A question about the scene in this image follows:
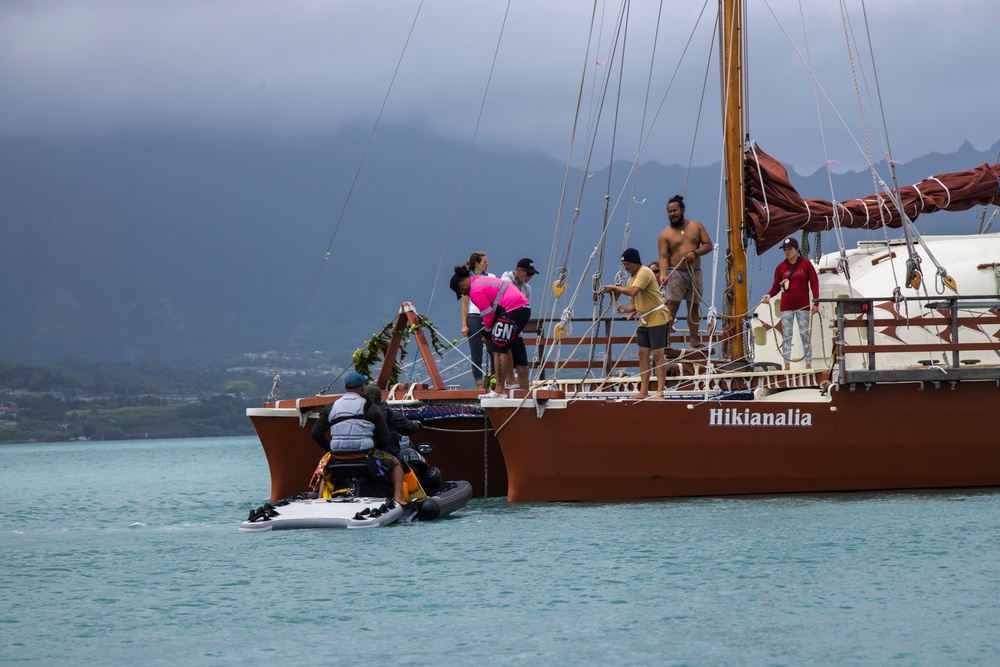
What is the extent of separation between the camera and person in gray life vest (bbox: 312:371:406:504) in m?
15.0

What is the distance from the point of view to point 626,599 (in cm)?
1078

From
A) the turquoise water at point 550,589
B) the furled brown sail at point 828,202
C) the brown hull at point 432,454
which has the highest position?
the furled brown sail at point 828,202

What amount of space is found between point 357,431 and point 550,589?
14.4 feet

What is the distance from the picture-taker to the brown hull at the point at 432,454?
18.2 metres

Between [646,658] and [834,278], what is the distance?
10982 millimetres

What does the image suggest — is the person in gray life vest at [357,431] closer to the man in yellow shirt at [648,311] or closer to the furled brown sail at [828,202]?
the man in yellow shirt at [648,311]

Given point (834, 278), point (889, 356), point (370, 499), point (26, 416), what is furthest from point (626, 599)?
point (26, 416)

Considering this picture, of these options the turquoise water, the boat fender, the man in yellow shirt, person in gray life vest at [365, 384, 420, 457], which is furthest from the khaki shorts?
the boat fender

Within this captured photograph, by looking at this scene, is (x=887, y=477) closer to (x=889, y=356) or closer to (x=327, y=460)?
(x=889, y=356)

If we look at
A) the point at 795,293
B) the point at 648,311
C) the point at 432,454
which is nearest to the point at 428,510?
the point at 432,454

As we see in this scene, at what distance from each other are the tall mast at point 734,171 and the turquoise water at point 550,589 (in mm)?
3438

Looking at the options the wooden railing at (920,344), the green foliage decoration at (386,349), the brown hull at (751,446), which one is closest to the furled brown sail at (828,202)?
the wooden railing at (920,344)

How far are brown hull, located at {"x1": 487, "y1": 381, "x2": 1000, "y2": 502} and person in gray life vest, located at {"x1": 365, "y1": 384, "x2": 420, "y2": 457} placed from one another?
3.36 feet

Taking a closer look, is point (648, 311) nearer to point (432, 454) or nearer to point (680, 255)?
point (680, 255)
